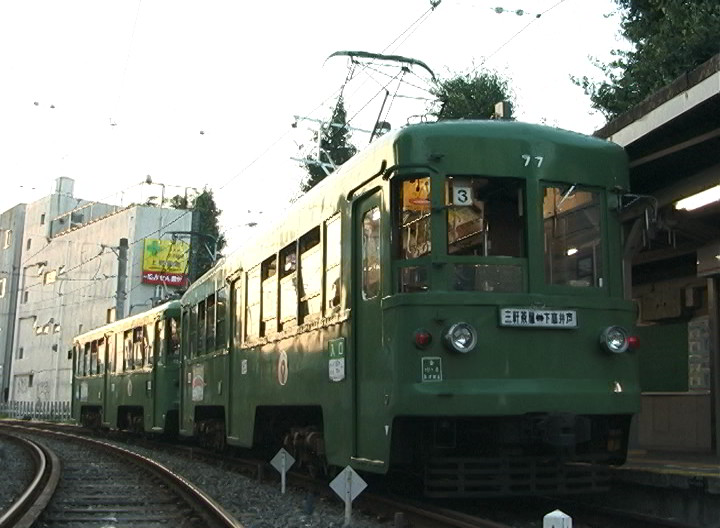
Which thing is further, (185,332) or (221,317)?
(185,332)

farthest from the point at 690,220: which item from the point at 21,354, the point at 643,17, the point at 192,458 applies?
the point at 21,354

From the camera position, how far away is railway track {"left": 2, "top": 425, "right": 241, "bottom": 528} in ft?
27.2

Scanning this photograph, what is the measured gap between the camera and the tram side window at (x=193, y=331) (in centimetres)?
1419

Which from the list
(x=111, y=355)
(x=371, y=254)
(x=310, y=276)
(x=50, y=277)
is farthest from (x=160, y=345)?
(x=50, y=277)

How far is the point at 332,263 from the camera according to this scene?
27.3ft

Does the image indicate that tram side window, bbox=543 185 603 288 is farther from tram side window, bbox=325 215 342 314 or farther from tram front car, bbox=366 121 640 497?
tram side window, bbox=325 215 342 314

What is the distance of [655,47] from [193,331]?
11852 millimetres

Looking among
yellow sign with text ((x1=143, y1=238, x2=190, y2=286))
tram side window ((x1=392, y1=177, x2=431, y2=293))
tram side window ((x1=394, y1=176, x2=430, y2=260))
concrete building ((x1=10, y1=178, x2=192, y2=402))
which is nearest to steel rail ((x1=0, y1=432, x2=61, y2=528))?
tram side window ((x1=392, y1=177, x2=431, y2=293))

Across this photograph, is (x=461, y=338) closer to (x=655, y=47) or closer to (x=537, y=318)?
(x=537, y=318)

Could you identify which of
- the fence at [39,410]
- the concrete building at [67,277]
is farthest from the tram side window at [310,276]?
the fence at [39,410]

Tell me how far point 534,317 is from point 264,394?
4.01m

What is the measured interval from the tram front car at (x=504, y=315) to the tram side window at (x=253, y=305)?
332 cm

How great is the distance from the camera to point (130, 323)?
67.3 ft

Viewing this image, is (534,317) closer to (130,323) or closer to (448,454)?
(448,454)
